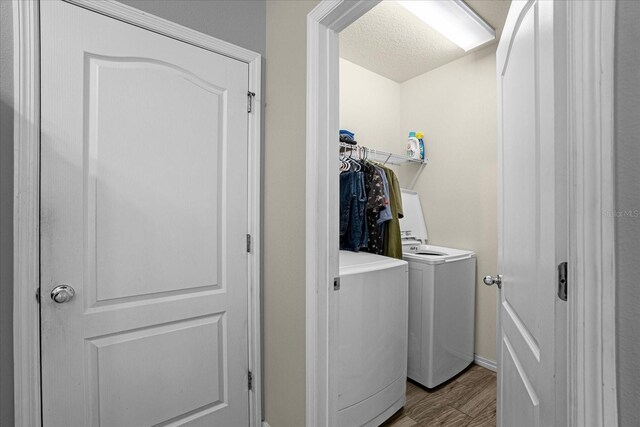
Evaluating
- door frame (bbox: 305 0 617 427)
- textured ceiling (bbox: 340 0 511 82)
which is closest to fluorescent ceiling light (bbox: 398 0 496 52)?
textured ceiling (bbox: 340 0 511 82)

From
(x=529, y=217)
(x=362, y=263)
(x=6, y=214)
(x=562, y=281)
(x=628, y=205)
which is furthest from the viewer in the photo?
(x=362, y=263)

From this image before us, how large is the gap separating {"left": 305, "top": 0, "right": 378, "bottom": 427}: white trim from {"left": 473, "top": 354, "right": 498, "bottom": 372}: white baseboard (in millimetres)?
1721

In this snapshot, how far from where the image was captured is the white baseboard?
2.39m

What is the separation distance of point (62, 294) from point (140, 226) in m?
0.35

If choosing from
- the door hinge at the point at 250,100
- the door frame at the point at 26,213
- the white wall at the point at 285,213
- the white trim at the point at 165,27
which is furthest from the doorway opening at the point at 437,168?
the door frame at the point at 26,213

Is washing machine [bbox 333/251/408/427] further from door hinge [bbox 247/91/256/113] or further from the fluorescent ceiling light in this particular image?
the fluorescent ceiling light

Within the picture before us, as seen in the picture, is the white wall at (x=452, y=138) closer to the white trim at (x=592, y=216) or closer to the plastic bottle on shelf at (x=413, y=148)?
the plastic bottle on shelf at (x=413, y=148)

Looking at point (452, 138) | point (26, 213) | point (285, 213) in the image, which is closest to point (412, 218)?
point (452, 138)

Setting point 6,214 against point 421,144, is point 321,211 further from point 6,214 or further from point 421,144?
point 421,144

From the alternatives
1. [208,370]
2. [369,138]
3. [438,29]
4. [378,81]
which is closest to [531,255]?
[208,370]

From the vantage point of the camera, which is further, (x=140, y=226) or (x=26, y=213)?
(x=140, y=226)

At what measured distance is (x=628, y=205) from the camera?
45 centimetres

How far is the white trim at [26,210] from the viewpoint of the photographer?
3.47 feet

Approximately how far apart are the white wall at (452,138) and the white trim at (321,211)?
146cm
